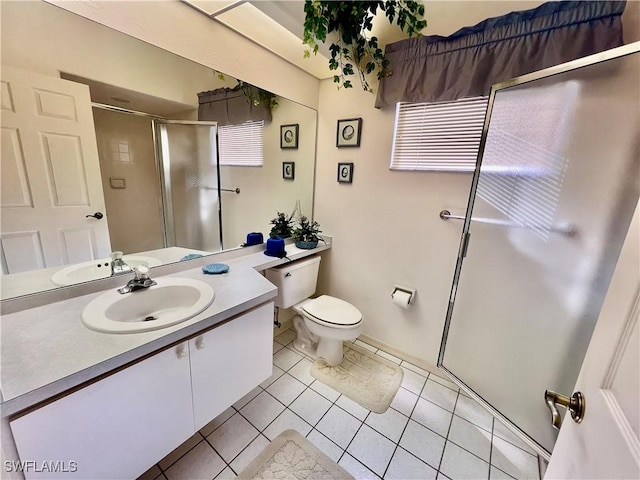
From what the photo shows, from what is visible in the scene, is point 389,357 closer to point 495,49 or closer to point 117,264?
point 117,264

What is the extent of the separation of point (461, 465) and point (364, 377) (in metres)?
0.69

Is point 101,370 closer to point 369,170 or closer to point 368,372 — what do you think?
point 368,372

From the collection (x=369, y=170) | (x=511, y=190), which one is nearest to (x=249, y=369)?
(x=369, y=170)

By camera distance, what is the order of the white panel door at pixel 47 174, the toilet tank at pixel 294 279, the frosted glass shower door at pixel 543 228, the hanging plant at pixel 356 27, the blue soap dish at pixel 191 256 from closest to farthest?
the white panel door at pixel 47 174, the frosted glass shower door at pixel 543 228, the hanging plant at pixel 356 27, the blue soap dish at pixel 191 256, the toilet tank at pixel 294 279

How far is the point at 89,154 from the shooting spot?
108 cm

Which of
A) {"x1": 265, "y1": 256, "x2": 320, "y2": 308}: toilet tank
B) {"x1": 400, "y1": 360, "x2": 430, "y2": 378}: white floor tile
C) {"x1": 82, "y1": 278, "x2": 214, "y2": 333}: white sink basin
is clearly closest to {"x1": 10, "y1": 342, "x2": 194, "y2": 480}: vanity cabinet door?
{"x1": 82, "y1": 278, "x2": 214, "y2": 333}: white sink basin

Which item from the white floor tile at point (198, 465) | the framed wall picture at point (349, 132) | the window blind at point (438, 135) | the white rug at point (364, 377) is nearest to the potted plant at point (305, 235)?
the framed wall picture at point (349, 132)

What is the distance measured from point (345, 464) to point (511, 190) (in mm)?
1639

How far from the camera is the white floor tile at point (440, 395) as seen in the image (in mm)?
1672

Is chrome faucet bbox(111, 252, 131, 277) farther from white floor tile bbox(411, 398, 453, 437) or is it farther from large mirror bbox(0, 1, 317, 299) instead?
white floor tile bbox(411, 398, 453, 437)

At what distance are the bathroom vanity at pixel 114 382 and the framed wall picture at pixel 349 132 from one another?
4.25 feet

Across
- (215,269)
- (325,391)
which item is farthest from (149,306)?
(325,391)

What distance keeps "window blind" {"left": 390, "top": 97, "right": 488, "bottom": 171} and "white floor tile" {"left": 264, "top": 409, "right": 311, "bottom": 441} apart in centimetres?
172

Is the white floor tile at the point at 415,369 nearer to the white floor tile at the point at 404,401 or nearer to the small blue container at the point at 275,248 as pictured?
the white floor tile at the point at 404,401
